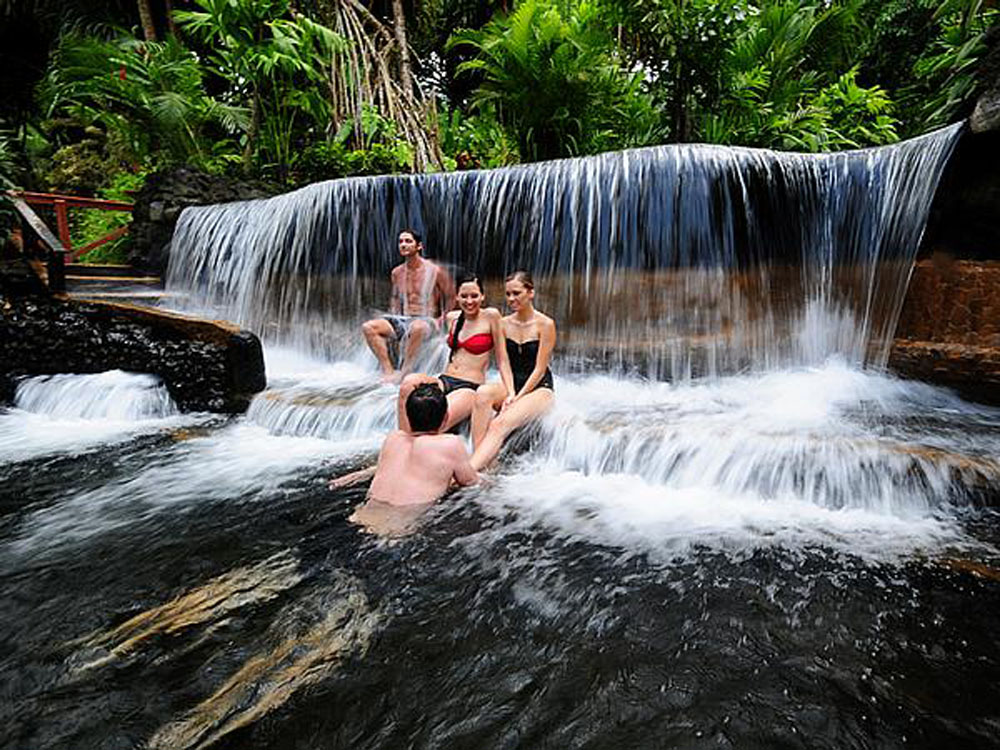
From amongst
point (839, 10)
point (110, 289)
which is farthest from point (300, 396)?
point (839, 10)

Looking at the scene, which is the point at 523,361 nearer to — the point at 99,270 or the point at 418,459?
the point at 418,459

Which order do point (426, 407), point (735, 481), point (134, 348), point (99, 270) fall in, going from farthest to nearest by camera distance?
point (99, 270) → point (134, 348) → point (735, 481) → point (426, 407)

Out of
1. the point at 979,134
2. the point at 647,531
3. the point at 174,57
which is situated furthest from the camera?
the point at 174,57

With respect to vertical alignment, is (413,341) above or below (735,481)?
above

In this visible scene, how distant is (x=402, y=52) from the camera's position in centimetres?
1259

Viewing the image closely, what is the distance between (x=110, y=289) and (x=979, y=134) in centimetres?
994

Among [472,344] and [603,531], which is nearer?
[603,531]

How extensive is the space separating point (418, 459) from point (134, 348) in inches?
165

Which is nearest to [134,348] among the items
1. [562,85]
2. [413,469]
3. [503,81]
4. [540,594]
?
[413,469]

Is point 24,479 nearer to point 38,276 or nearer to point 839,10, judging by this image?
point 38,276

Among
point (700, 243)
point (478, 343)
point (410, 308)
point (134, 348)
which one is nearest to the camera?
point (478, 343)

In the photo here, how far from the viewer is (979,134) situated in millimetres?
4645

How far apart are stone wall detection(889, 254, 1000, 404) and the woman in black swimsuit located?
11.1 feet

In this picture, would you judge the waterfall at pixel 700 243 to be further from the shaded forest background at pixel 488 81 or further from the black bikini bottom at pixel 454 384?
the black bikini bottom at pixel 454 384
